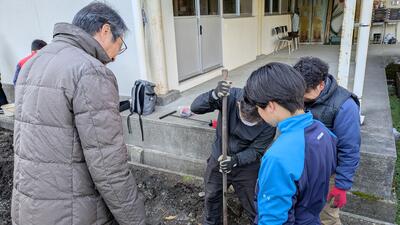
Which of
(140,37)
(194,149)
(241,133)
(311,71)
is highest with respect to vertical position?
(140,37)

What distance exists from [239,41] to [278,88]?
5.72 metres

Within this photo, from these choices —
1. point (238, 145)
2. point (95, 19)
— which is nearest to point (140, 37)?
point (238, 145)

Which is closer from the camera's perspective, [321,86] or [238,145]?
[321,86]

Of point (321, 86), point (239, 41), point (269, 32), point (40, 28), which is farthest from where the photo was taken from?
point (269, 32)

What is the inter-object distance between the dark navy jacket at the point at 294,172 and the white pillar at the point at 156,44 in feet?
10.1

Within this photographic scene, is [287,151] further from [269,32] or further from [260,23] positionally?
[269,32]

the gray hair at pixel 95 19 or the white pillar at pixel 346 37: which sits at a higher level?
the gray hair at pixel 95 19

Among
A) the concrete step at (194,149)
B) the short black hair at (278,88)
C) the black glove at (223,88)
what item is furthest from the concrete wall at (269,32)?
the short black hair at (278,88)

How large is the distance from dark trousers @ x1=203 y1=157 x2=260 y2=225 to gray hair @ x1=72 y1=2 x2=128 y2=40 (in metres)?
1.33

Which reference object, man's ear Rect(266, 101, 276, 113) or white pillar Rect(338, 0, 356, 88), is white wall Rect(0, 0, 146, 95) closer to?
white pillar Rect(338, 0, 356, 88)

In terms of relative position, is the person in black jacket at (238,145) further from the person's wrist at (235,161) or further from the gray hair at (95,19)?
the gray hair at (95,19)

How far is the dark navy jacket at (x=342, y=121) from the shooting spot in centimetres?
193

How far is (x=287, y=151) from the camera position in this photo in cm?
127

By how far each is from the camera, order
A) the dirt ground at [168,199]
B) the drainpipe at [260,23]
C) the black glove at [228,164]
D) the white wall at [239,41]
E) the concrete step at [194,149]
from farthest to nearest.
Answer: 1. the drainpipe at [260,23]
2. the white wall at [239,41]
3. the dirt ground at [168,199]
4. the concrete step at [194,149]
5. the black glove at [228,164]
